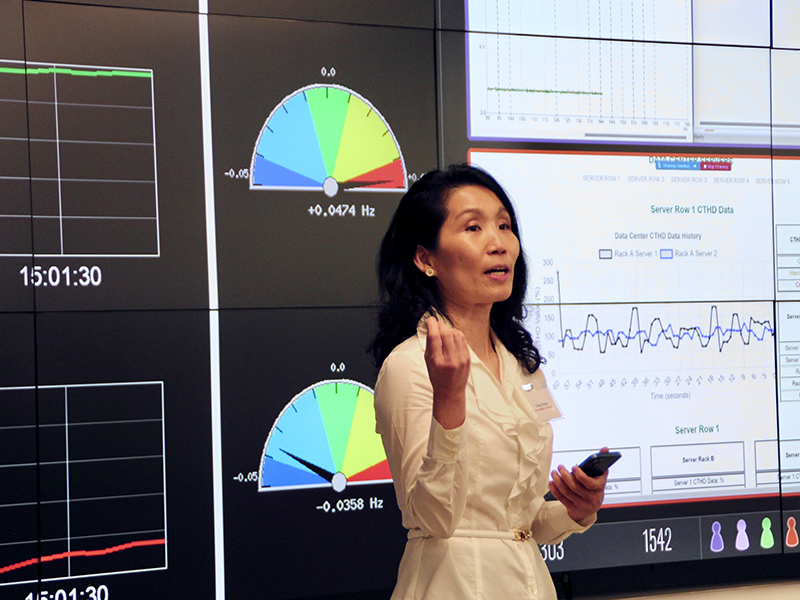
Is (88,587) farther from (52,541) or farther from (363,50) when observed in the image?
(363,50)

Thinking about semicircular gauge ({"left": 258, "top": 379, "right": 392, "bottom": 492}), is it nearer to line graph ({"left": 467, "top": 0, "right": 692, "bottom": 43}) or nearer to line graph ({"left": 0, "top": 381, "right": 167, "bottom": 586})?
line graph ({"left": 0, "top": 381, "right": 167, "bottom": 586})

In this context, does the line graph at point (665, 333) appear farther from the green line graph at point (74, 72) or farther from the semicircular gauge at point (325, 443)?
the green line graph at point (74, 72)

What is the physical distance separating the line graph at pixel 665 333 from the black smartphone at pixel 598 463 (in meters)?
1.09

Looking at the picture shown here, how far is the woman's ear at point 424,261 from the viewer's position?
1.45 metres

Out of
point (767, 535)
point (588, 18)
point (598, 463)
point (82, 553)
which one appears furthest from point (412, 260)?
point (767, 535)

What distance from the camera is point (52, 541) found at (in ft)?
6.48

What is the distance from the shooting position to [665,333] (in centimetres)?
244

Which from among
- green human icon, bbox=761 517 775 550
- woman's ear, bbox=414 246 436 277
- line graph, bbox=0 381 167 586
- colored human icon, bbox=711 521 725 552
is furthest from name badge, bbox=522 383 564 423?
green human icon, bbox=761 517 775 550

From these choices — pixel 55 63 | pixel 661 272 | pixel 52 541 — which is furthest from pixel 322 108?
pixel 52 541

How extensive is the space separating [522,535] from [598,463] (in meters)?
0.18

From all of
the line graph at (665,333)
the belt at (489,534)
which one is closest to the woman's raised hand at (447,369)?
the belt at (489,534)

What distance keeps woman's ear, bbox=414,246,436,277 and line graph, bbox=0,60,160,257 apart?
0.89 meters

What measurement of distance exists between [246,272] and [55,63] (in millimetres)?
696

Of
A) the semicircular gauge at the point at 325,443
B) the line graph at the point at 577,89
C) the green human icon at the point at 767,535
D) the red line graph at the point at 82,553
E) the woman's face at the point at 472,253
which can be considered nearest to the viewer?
the woman's face at the point at 472,253
